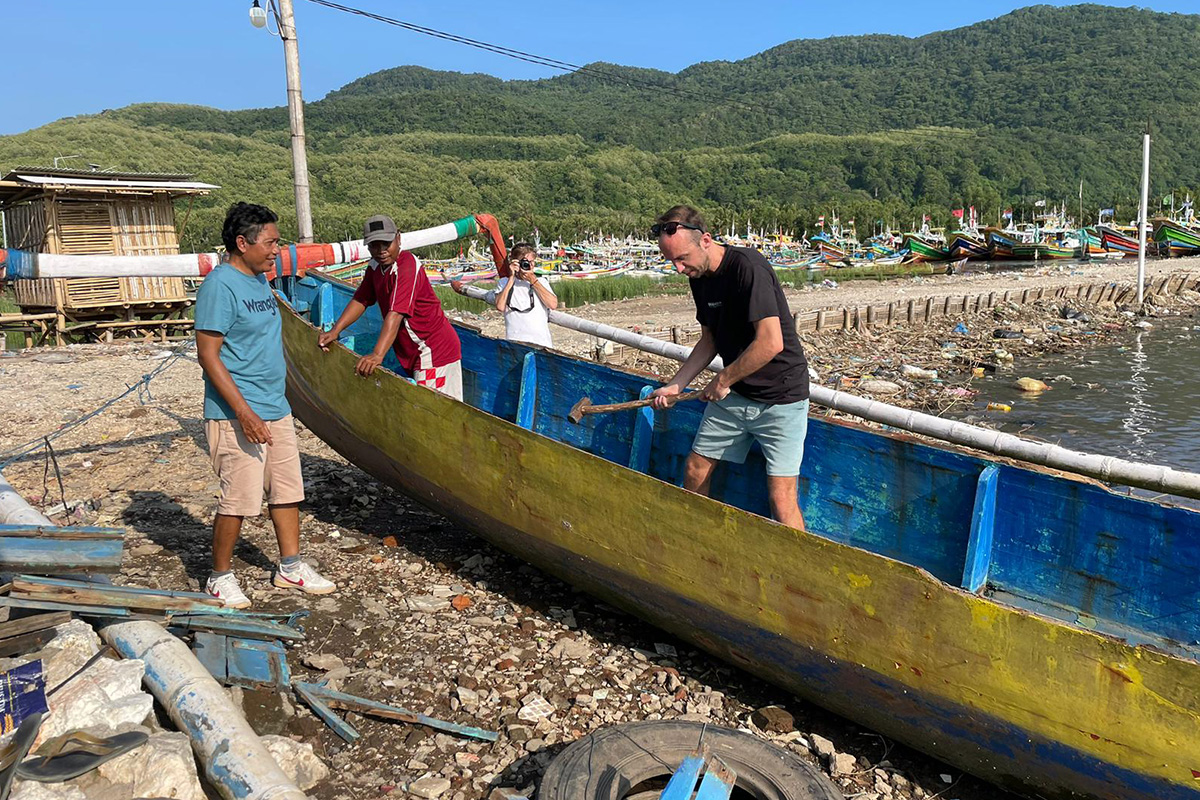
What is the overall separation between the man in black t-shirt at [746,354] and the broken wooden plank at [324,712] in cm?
201

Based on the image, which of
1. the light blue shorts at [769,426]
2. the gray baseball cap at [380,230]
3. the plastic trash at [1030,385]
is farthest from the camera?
the plastic trash at [1030,385]

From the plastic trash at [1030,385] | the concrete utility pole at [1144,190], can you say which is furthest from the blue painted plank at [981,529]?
the concrete utility pole at [1144,190]

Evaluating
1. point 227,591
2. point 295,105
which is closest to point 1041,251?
point 295,105

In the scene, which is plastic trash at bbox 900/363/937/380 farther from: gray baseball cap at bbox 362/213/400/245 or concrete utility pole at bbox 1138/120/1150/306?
gray baseball cap at bbox 362/213/400/245

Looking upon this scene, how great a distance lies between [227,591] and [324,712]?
43.2 inches

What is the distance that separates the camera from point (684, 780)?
2729mm

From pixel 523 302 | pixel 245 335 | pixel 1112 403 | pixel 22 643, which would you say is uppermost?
pixel 245 335

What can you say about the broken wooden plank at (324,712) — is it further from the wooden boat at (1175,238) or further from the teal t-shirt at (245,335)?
the wooden boat at (1175,238)

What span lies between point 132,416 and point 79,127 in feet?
240

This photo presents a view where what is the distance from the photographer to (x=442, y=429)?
16.4ft

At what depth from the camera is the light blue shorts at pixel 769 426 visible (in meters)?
3.92

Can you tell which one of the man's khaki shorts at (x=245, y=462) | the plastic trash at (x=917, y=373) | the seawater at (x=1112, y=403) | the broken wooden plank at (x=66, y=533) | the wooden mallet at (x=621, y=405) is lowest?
the seawater at (x=1112, y=403)

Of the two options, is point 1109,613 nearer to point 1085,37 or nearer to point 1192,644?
point 1192,644

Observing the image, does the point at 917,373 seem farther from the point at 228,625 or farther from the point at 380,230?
the point at 228,625
